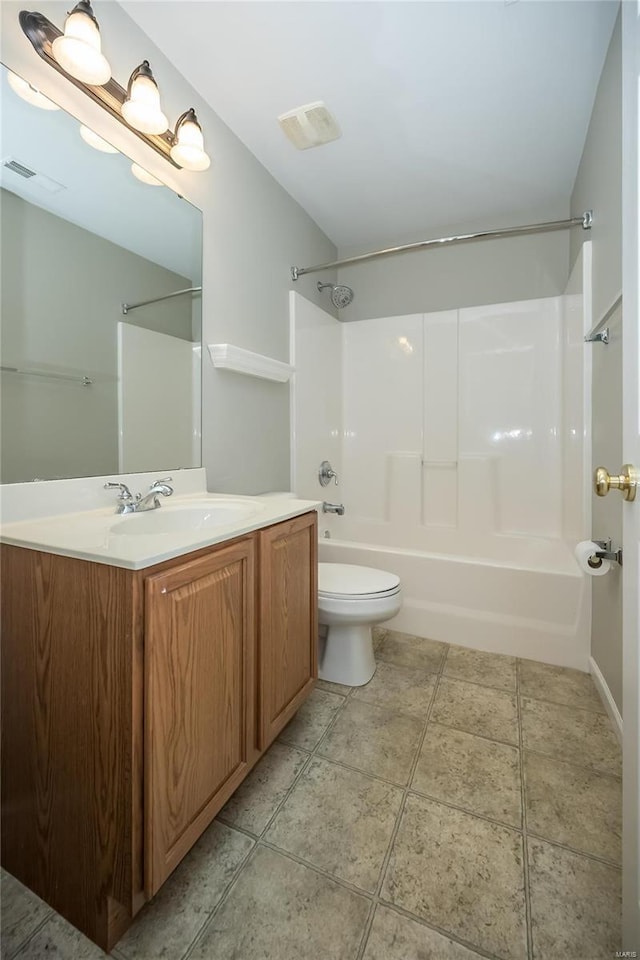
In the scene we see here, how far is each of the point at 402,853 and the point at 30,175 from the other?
2.02 m

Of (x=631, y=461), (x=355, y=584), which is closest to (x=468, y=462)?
(x=355, y=584)

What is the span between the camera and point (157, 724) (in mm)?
765

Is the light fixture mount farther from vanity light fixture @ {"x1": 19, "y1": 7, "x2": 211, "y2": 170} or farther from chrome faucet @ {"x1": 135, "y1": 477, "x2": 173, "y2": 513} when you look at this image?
chrome faucet @ {"x1": 135, "y1": 477, "x2": 173, "y2": 513}

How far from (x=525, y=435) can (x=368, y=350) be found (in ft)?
4.01

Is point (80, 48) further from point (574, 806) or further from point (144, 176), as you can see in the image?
point (574, 806)

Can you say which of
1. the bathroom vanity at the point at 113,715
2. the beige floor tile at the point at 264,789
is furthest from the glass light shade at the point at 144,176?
the beige floor tile at the point at 264,789

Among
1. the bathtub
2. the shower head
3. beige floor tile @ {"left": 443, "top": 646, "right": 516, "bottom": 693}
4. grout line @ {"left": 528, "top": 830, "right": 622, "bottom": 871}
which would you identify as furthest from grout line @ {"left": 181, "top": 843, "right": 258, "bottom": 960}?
the shower head

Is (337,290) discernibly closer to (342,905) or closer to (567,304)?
(567,304)

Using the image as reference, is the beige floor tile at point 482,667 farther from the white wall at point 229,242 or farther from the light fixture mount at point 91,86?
the light fixture mount at point 91,86

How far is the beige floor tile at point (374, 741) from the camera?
124 cm

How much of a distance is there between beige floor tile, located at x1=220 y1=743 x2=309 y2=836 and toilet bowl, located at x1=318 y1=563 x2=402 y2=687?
428 millimetres

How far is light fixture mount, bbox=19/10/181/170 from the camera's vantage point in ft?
3.35

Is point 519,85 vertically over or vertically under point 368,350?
over

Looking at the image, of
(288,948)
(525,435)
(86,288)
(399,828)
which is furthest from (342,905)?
(525,435)
